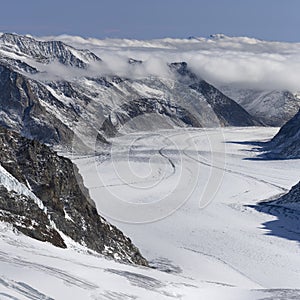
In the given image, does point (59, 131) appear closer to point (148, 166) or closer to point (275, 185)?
point (148, 166)

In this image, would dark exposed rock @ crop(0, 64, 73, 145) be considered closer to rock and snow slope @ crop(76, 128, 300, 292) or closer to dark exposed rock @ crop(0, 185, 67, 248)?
rock and snow slope @ crop(76, 128, 300, 292)

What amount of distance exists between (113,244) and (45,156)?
9.59 metres

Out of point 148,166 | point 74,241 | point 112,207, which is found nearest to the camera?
point 74,241

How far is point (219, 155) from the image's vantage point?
153125 mm

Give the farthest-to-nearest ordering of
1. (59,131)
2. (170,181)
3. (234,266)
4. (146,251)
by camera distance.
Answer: (59,131)
(170,181)
(146,251)
(234,266)

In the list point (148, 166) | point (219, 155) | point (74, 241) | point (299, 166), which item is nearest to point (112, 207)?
point (74, 241)

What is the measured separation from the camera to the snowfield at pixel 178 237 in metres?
26.5

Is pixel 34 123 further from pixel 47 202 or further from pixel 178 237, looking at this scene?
pixel 47 202

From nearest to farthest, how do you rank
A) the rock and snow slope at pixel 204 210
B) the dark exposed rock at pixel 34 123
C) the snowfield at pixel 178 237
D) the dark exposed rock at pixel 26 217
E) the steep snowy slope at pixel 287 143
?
1. the snowfield at pixel 178 237
2. the dark exposed rock at pixel 26 217
3. the rock and snow slope at pixel 204 210
4. the steep snowy slope at pixel 287 143
5. the dark exposed rock at pixel 34 123

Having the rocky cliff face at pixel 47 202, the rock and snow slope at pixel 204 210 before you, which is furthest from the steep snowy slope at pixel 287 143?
the rocky cliff face at pixel 47 202

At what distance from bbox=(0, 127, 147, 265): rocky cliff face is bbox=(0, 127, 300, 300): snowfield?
3.10 metres

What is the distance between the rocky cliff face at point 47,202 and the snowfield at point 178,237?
310 cm

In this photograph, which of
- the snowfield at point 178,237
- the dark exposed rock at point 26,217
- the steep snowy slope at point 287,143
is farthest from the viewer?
the steep snowy slope at point 287,143

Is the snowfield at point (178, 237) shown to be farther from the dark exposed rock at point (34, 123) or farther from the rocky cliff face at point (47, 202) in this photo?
the dark exposed rock at point (34, 123)
